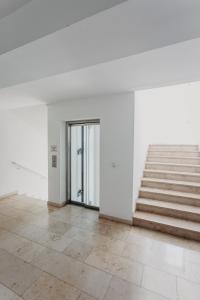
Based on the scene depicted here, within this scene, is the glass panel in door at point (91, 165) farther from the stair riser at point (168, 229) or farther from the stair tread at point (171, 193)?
the stair riser at point (168, 229)

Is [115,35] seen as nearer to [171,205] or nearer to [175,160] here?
[171,205]

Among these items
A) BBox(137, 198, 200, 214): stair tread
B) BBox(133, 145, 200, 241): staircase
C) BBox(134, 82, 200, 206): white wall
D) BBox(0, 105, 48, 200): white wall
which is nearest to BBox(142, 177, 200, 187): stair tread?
BBox(133, 145, 200, 241): staircase

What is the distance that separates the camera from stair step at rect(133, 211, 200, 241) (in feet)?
8.50

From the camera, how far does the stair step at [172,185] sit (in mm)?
3311

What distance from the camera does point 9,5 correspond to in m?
1.12

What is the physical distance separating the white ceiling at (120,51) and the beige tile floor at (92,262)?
228 cm

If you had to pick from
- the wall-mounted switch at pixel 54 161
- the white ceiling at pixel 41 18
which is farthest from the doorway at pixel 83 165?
the white ceiling at pixel 41 18

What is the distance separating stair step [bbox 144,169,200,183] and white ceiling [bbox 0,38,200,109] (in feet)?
6.82

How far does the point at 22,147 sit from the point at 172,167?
4.27 metres

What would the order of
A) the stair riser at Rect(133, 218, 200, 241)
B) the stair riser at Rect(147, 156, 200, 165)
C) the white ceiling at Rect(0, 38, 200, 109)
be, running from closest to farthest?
the white ceiling at Rect(0, 38, 200, 109)
the stair riser at Rect(133, 218, 200, 241)
the stair riser at Rect(147, 156, 200, 165)

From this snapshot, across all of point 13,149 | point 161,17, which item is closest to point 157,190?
point 161,17

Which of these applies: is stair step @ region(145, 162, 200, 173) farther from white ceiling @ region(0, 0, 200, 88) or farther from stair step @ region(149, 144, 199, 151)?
white ceiling @ region(0, 0, 200, 88)

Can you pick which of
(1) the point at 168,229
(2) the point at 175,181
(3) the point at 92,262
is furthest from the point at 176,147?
(3) the point at 92,262

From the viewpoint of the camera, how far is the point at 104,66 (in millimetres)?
1891
